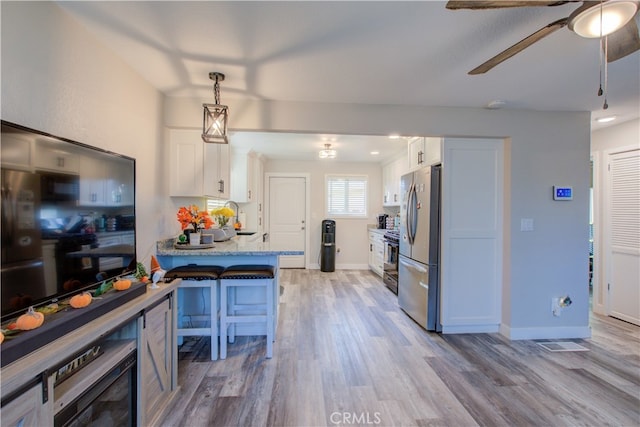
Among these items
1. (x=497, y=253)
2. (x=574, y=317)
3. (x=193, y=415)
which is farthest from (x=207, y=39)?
(x=574, y=317)

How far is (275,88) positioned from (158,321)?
1955 millimetres

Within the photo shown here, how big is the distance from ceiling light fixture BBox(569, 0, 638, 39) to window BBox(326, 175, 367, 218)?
478 centimetres

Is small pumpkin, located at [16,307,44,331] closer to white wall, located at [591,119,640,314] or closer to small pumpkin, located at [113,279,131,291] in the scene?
small pumpkin, located at [113,279,131,291]

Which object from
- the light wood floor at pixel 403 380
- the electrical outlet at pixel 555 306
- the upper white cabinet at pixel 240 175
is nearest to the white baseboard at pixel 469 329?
the light wood floor at pixel 403 380

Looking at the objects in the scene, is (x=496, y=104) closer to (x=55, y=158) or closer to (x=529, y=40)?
(x=529, y=40)

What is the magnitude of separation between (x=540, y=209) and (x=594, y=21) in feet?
6.91

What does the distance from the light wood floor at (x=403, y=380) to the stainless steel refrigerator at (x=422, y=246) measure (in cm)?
24

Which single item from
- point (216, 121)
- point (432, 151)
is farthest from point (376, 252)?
point (216, 121)

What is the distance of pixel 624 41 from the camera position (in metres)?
1.39

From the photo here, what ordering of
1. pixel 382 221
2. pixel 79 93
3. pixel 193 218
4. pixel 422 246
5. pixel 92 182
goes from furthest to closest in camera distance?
pixel 382 221 → pixel 422 246 → pixel 193 218 → pixel 79 93 → pixel 92 182

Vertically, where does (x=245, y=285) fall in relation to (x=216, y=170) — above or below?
below

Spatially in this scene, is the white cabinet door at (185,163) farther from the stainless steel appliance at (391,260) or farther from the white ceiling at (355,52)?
the stainless steel appliance at (391,260)

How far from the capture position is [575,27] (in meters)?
1.27

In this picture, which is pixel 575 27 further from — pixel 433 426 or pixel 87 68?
pixel 87 68
